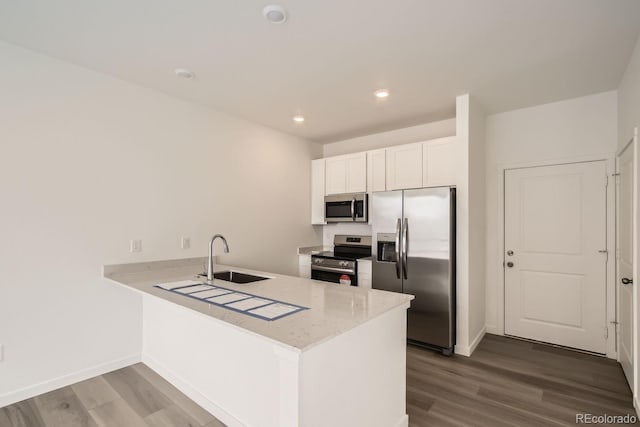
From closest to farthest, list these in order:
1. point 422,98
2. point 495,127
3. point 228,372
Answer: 1. point 228,372
2. point 422,98
3. point 495,127

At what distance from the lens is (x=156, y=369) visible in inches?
110

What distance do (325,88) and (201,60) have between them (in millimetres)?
1115

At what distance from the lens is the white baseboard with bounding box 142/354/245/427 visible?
210 centimetres

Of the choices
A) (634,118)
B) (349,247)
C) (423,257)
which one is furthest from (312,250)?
(634,118)

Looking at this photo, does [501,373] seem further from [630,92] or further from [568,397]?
[630,92]

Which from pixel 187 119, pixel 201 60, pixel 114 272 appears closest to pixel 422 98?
pixel 201 60

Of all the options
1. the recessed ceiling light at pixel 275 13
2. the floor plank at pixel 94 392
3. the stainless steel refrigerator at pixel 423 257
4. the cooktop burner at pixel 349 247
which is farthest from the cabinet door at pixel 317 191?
the floor plank at pixel 94 392

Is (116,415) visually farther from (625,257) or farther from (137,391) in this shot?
(625,257)

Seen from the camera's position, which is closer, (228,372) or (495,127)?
(228,372)

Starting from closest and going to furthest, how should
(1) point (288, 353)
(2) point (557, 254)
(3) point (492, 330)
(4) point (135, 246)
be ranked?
(1) point (288, 353), (4) point (135, 246), (2) point (557, 254), (3) point (492, 330)

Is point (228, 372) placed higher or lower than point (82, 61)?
lower

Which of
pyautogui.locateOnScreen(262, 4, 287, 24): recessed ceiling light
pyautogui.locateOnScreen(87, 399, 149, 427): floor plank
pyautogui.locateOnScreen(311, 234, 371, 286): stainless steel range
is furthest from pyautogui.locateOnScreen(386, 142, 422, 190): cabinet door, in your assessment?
pyautogui.locateOnScreen(87, 399, 149, 427): floor plank

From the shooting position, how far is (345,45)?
2270 millimetres

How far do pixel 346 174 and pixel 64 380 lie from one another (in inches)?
143
